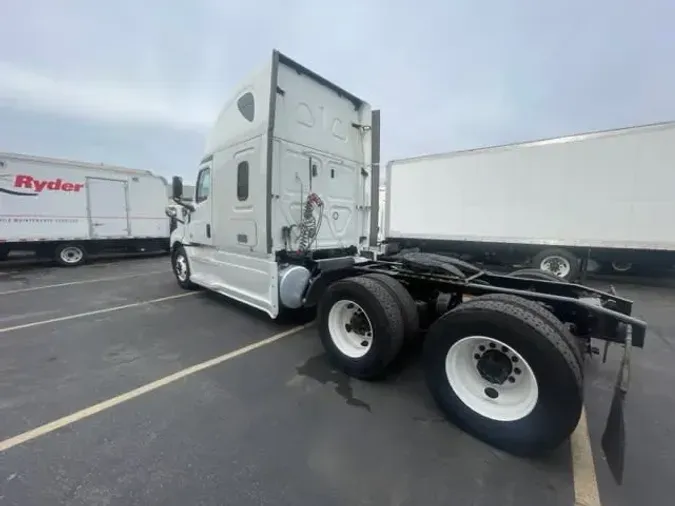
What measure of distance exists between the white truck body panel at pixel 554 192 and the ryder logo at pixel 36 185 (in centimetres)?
1096

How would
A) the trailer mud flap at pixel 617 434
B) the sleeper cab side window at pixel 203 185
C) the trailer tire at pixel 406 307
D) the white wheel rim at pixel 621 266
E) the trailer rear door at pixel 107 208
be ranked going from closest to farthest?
1. the trailer mud flap at pixel 617 434
2. the trailer tire at pixel 406 307
3. the sleeper cab side window at pixel 203 185
4. the white wheel rim at pixel 621 266
5. the trailer rear door at pixel 107 208

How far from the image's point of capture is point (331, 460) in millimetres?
2217

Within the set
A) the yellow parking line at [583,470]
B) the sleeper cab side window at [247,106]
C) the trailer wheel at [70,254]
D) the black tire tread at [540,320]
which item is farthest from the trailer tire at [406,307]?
the trailer wheel at [70,254]

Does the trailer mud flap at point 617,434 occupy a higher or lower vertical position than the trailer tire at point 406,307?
lower

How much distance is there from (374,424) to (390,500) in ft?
2.36

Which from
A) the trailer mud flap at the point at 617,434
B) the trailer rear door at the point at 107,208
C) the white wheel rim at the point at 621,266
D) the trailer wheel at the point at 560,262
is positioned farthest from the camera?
the trailer rear door at the point at 107,208

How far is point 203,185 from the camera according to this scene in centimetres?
607

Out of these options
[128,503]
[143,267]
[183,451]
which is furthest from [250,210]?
[143,267]

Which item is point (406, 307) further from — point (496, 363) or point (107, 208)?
point (107, 208)

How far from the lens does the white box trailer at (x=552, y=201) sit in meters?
7.12

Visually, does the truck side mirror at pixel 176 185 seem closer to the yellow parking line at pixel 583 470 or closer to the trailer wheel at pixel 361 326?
the trailer wheel at pixel 361 326

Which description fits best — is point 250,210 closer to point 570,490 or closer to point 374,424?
point 374,424

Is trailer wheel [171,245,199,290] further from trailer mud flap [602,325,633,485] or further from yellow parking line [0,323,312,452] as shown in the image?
trailer mud flap [602,325,633,485]

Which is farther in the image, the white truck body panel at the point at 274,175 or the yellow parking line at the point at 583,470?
the white truck body panel at the point at 274,175
